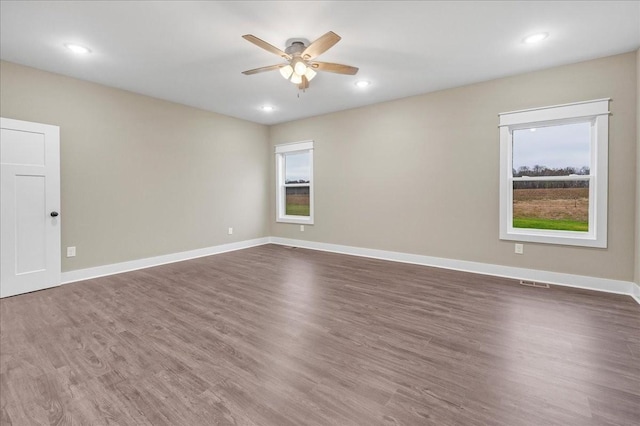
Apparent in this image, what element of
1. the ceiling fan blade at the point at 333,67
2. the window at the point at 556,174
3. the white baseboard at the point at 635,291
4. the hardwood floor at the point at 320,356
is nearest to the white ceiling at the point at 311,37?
the ceiling fan blade at the point at 333,67

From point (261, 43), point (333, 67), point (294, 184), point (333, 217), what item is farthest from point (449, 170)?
point (294, 184)

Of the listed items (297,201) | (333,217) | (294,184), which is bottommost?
(333,217)

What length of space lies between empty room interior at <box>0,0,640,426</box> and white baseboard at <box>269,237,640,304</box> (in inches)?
1.2

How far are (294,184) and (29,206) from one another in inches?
164

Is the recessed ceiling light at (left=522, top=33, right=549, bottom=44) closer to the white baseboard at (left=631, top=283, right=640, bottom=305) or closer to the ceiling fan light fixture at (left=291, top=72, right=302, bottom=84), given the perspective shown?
the ceiling fan light fixture at (left=291, top=72, right=302, bottom=84)

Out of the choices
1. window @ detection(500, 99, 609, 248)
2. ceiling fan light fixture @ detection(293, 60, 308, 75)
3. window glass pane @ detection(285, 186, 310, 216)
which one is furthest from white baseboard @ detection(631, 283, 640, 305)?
window glass pane @ detection(285, 186, 310, 216)

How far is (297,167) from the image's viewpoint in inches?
250

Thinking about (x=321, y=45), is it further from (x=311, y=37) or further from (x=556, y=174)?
(x=556, y=174)

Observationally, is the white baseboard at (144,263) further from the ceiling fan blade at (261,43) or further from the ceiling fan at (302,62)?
the ceiling fan blade at (261,43)

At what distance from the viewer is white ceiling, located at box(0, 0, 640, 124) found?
238 cm

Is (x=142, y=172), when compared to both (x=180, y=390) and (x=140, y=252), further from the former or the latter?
(x=180, y=390)

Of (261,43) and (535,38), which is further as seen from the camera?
(535,38)

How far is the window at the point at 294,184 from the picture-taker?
6043 millimetres

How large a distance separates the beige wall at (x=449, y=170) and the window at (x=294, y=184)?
0.24 meters
